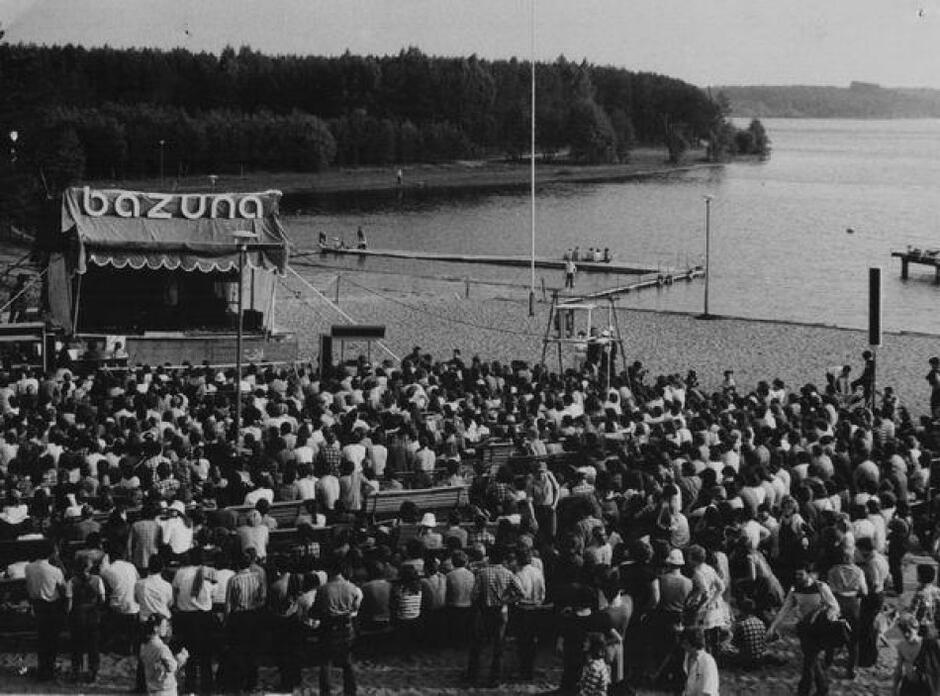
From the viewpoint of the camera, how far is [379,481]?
17.7m

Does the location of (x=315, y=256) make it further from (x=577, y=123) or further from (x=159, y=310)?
(x=577, y=123)

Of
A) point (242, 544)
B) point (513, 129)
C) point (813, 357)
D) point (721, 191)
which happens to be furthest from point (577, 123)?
point (242, 544)

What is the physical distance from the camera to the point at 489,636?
13094 mm

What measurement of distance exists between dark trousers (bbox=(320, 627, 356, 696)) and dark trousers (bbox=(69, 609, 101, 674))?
2.17 meters

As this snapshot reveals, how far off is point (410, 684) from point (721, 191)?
142242 millimetres

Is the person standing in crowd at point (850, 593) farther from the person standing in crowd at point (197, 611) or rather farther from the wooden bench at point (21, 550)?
the wooden bench at point (21, 550)

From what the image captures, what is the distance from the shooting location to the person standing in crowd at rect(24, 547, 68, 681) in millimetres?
12602

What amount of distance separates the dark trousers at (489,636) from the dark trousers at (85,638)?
3.55m

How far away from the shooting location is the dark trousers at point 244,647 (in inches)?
494

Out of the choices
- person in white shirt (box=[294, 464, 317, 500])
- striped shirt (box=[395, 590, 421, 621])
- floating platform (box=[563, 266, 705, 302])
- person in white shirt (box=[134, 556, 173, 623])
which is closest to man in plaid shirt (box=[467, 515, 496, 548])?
striped shirt (box=[395, 590, 421, 621])

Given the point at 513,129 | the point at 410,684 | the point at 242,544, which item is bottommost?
the point at 410,684

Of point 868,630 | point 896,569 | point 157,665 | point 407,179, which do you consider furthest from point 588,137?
point 157,665

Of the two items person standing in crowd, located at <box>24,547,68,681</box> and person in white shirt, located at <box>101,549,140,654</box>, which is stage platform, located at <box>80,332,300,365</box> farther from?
person standing in crowd, located at <box>24,547,68,681</box>

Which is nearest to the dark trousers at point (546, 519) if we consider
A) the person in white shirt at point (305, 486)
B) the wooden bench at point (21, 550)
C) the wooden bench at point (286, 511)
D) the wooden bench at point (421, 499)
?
the wooden bench at point (421, 499)
